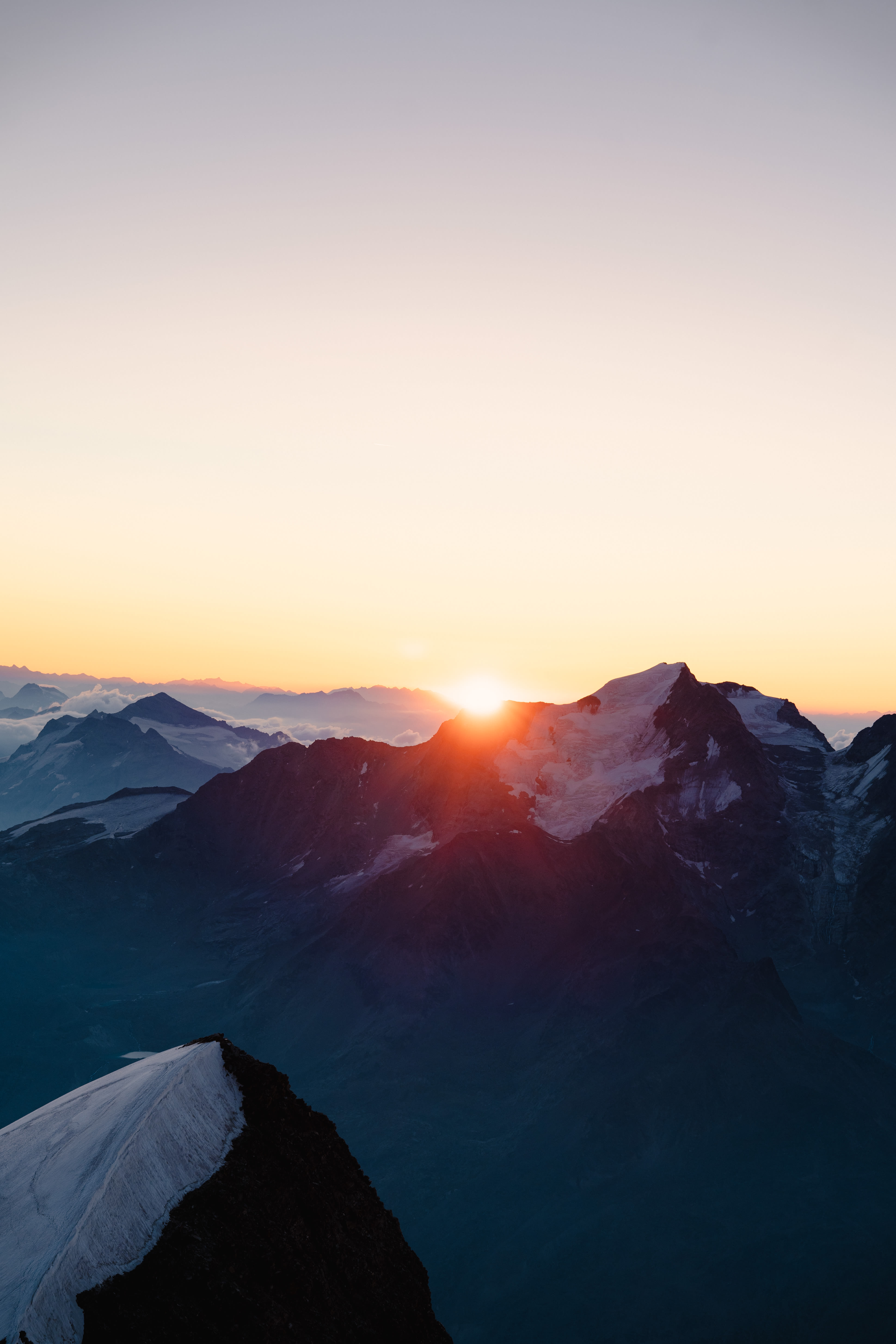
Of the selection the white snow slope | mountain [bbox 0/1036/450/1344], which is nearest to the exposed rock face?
mountain [bbox 0/1036/450/1344]

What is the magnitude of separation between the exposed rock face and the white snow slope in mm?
1019

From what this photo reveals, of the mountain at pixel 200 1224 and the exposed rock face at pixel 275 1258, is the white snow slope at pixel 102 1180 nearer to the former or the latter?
the mountain at pixel 200 1224

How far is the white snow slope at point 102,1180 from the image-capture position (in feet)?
173

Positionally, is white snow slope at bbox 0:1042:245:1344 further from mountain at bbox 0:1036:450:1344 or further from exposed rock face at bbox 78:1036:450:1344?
exposed rock face at bbox 78:1036:450:1344

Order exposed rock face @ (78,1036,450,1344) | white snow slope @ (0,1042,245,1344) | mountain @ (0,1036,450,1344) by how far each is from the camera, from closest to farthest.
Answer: white snow slope @ (0,1042,245,1344) → mountain @ (0,1036,450,1344) → exposed rock face @ (78,1036,450,1344)

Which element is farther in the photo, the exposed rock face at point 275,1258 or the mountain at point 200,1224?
the exposed rock face at point 275,1258

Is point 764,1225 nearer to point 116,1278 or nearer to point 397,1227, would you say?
point 397,1227

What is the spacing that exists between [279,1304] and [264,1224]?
Answer: 4.54 meters

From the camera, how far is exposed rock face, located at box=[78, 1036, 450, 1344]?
53.4 metres

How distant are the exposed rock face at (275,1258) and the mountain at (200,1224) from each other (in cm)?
10

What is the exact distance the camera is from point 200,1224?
57469 mm

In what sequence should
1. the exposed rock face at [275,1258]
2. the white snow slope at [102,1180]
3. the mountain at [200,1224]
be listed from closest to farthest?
the white snow slope at [102,1180] < the mountain at [200,1224] < the exposed rock face at [275,1258]

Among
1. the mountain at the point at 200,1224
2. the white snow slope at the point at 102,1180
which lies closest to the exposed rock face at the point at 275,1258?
the mountain at the point at 200,1224

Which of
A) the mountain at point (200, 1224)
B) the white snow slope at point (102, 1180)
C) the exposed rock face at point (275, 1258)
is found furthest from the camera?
the exposed rock face at point (275, 1258)
